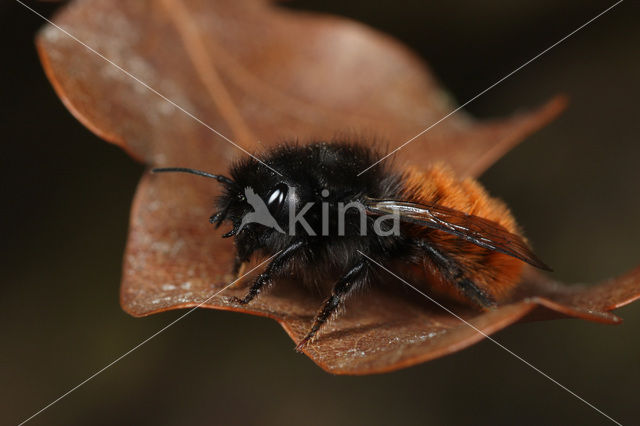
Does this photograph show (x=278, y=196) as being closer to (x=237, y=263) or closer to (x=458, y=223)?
(x=237, y=263)

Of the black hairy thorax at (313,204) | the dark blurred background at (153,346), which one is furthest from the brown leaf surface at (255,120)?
the dark blurred background at (153,346)

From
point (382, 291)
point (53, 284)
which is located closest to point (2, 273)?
point (53, 284)

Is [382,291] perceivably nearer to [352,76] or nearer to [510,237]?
[510,237]

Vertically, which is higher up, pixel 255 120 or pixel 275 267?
pixel 255 120

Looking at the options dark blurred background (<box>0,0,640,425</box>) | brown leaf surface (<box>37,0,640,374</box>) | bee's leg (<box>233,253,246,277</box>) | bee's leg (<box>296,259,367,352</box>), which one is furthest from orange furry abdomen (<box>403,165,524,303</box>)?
dark blurred background (<box>0,0,640,425</box>)

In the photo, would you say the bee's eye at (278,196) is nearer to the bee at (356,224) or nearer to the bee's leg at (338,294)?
the bee at (356,224)

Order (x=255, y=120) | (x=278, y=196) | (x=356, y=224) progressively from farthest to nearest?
(x=255, y=120) < (x=356, y=224) < (x=278, y=196)

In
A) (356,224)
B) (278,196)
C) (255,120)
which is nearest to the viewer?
(278,196)

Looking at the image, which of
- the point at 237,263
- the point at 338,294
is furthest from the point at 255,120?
the point at 338,294
